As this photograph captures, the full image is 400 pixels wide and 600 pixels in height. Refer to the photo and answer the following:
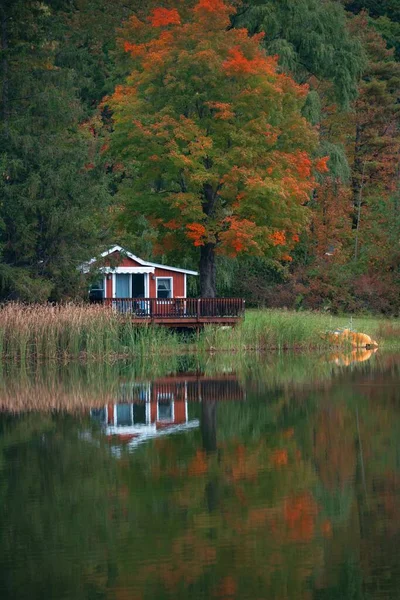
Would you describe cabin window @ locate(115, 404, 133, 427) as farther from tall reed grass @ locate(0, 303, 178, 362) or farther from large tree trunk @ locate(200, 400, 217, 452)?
tall reed grass @ locate(0, 303, 178, 362)

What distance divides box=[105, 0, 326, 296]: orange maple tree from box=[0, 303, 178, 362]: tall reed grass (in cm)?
885

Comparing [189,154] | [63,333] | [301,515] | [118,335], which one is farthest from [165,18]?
[301,515]

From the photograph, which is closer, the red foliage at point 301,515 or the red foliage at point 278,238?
the red foliage at point 301,515

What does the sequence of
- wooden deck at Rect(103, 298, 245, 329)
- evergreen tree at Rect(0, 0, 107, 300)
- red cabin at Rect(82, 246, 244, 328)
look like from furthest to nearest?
red cabin at Rect(82, 246, 244, 328), wooden deck at Rect(103, 298, 245, 329), evergreen tree at Rect(0, 0, 107, 300)

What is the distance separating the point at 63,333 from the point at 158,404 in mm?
11059

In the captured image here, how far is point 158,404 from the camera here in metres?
28.3

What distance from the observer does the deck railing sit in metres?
45.1

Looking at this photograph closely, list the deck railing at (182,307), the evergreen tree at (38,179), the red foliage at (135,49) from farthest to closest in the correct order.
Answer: the red foliage at (135,49)
the deck railing at (182,307)
the evergreen tree at (38,179)

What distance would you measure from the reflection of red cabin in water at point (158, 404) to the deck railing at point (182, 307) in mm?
10236

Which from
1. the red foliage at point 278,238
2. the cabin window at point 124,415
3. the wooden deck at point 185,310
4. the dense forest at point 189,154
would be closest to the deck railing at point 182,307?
the wooden deck at point 185,310

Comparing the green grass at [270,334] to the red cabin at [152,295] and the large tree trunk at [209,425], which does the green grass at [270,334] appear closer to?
the red cabin at [152,295]

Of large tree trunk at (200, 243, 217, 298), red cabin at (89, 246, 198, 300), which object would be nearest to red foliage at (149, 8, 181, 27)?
large tree trunk at (200, 243, 217, 298)

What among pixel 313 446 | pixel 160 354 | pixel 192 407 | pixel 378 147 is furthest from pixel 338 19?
pixel 313 446

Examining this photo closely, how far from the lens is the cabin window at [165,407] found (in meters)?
26.1
